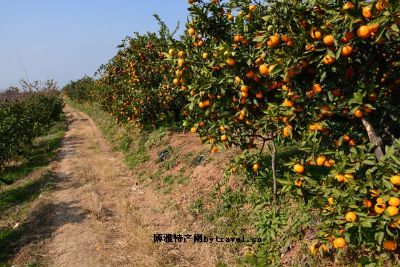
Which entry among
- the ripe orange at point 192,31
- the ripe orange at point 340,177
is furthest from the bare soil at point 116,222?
the ripe orange at point 192,31

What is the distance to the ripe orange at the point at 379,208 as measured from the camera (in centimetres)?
329

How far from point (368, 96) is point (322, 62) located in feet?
1.99

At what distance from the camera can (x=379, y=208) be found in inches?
131

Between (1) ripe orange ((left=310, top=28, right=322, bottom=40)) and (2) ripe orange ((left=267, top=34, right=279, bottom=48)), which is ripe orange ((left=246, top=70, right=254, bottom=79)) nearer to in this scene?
(2) ripe orange ((left=267, top=34, right=279, bottom=48))

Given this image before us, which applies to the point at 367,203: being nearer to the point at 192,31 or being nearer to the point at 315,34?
the point at 315,34

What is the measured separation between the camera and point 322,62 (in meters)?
3.51

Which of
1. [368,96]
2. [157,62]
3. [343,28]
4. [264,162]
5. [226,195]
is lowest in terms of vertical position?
[226,195]

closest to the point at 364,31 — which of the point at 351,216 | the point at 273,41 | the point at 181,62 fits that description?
the point at 273,41

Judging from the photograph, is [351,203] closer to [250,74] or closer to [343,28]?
[343,28]

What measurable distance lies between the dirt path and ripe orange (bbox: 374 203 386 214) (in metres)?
3.45

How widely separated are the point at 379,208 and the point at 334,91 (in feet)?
4.09

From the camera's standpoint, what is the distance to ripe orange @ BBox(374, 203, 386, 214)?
10.8ft

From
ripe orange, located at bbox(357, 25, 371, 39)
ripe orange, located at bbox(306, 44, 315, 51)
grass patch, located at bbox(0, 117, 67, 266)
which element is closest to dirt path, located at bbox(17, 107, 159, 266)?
grass patch, located at bbox(0, 117, 67, 266)

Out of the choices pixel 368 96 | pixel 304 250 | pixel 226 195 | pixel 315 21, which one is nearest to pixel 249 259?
pixel 304 250
